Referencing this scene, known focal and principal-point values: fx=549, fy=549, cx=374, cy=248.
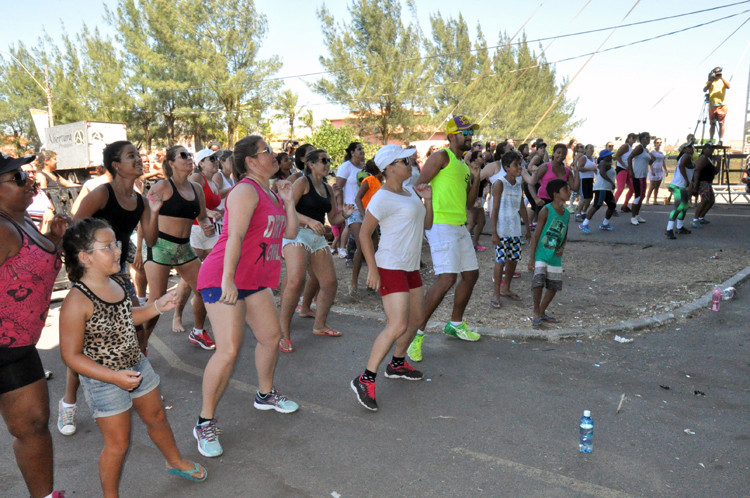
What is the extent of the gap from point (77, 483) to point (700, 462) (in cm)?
377

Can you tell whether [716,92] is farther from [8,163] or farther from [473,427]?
[8,163]

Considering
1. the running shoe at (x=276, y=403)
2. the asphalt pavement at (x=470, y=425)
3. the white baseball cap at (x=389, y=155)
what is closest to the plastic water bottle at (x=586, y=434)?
the asphalt pavement at (x=470, y=425)

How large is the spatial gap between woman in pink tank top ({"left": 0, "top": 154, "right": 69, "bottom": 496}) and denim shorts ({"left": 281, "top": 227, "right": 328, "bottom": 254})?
2733mm

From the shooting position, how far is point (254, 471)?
11.0 feet

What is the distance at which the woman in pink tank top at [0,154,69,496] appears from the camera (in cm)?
256

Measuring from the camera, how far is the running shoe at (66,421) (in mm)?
3918

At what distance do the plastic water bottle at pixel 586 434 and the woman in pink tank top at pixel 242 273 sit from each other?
6.84 ft

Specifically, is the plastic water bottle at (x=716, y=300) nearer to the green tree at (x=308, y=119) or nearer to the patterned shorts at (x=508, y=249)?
the patterned shorts at (x=508, y=249)

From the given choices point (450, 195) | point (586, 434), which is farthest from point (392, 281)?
point (586, 434)

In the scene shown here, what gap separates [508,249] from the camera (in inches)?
276

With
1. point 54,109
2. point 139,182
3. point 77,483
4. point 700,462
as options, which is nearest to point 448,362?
point 700,462

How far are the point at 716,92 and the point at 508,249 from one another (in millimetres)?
13777

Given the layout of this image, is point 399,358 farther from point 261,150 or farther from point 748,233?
point 748,233

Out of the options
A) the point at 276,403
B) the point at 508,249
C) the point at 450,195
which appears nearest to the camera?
the point at 276,403
